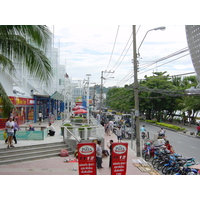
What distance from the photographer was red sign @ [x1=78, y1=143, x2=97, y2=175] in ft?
24.8

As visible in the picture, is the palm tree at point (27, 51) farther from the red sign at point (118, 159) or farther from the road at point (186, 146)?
the road at point (186, 146)

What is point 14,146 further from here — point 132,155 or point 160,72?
point 160,72

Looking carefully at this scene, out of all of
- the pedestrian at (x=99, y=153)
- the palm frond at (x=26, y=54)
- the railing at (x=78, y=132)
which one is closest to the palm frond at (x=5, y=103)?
the palm frond at (x=26, y=54)

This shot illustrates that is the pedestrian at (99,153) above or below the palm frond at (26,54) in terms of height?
below

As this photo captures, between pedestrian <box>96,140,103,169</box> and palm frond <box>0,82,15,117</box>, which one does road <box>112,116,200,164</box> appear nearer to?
pedestrian <box>96,140,103,169</box>

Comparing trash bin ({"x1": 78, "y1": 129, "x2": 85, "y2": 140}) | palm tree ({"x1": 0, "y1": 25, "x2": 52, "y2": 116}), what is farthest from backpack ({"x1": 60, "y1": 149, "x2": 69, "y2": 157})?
palm tree ({"x1": 0, "y1": 25, "x2": 52, "y2": 116})

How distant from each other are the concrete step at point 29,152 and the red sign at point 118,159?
5.09 meters

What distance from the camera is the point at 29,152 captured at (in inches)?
470

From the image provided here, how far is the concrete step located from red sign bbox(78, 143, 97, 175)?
15.6 ft

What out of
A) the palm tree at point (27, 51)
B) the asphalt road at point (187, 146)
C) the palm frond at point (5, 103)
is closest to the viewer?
the palm tree at point (27, 51)

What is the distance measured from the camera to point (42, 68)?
8656 millimetres

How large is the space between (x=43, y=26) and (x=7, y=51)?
168cm

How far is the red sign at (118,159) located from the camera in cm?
802

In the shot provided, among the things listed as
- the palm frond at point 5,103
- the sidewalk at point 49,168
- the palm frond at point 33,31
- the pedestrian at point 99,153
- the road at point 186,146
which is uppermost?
the palm frond at point 33,31
